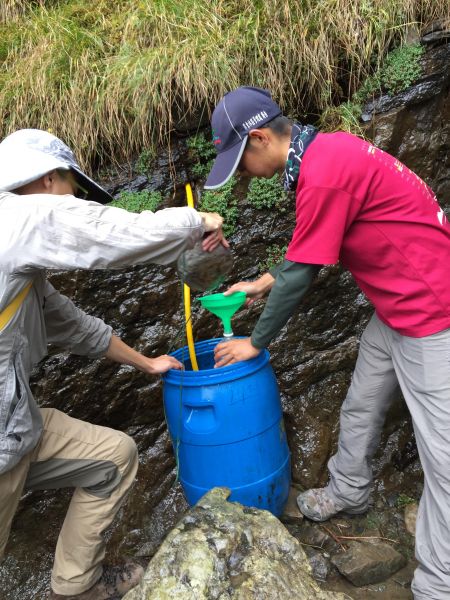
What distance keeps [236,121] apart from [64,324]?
3.65 ft

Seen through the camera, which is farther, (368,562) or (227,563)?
(368,562)

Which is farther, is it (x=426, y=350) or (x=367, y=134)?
(x=367, y=134)

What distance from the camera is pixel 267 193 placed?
3361mm

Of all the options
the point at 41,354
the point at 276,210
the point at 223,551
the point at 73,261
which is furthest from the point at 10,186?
the point at 276,210

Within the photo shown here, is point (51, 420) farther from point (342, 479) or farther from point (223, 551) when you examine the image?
point (342, 479)

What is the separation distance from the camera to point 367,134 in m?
3.44

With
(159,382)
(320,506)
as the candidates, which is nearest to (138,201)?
(159,382)

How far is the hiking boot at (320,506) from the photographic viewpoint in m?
2.77

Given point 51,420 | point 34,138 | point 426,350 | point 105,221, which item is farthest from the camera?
point 51,420

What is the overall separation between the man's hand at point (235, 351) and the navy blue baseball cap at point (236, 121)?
66 centimetres

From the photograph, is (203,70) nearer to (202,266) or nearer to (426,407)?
(202,266)

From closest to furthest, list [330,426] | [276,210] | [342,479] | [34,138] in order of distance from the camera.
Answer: [34,138] < [342,479] < [330,426] < [276,210]

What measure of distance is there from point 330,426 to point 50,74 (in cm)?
289

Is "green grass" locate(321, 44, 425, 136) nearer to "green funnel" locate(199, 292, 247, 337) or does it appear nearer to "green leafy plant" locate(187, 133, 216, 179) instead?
"green leafy plant" locate(187, 133, 216, 179)
